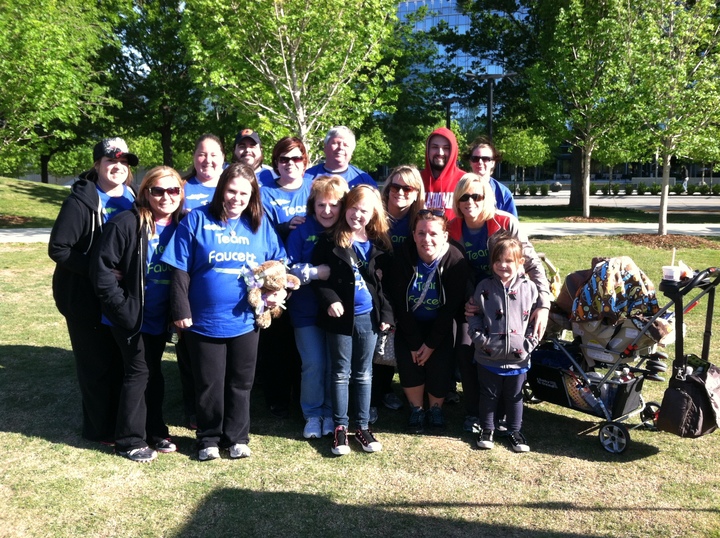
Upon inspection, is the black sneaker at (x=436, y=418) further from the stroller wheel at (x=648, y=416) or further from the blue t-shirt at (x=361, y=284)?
the stroller wheel at (x=648, y=416)

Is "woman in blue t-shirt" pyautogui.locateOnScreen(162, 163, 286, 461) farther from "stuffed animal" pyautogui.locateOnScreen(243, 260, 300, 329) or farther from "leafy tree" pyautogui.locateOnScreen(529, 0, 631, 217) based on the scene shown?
"leafy tree" pyautogui.locateOnScreen(529, 0, 631, 217)

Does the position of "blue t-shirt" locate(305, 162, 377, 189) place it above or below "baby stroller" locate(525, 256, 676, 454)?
above

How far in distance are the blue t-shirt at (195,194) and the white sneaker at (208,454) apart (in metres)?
1.62

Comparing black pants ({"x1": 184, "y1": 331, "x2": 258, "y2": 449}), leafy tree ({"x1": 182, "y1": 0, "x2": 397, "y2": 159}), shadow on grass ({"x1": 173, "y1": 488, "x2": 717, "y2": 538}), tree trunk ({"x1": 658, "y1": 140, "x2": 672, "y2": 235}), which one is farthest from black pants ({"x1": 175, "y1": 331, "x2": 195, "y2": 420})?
tree trunk ({"x1": 658, "y1": 140, "x2": 672, "y2": 235})

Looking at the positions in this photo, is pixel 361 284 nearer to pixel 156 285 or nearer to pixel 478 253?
pixel 478 253

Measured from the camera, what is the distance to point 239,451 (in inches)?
A: 158

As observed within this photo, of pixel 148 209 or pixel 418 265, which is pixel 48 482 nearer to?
pixel 148 209

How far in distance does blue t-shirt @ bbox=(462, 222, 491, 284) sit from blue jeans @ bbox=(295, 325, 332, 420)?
3.93 ft

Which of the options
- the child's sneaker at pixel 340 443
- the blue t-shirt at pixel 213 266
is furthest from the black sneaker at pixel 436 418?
the blue t-shirt at pixel 213 266

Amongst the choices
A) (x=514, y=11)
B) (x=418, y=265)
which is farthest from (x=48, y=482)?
(x=514, y=11)

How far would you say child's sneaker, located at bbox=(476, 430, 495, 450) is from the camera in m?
4.14

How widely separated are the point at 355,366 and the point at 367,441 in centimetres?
50

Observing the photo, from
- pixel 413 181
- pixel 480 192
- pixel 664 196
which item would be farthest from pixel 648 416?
pixel 664 196

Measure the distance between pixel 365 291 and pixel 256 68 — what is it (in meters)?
12.4
